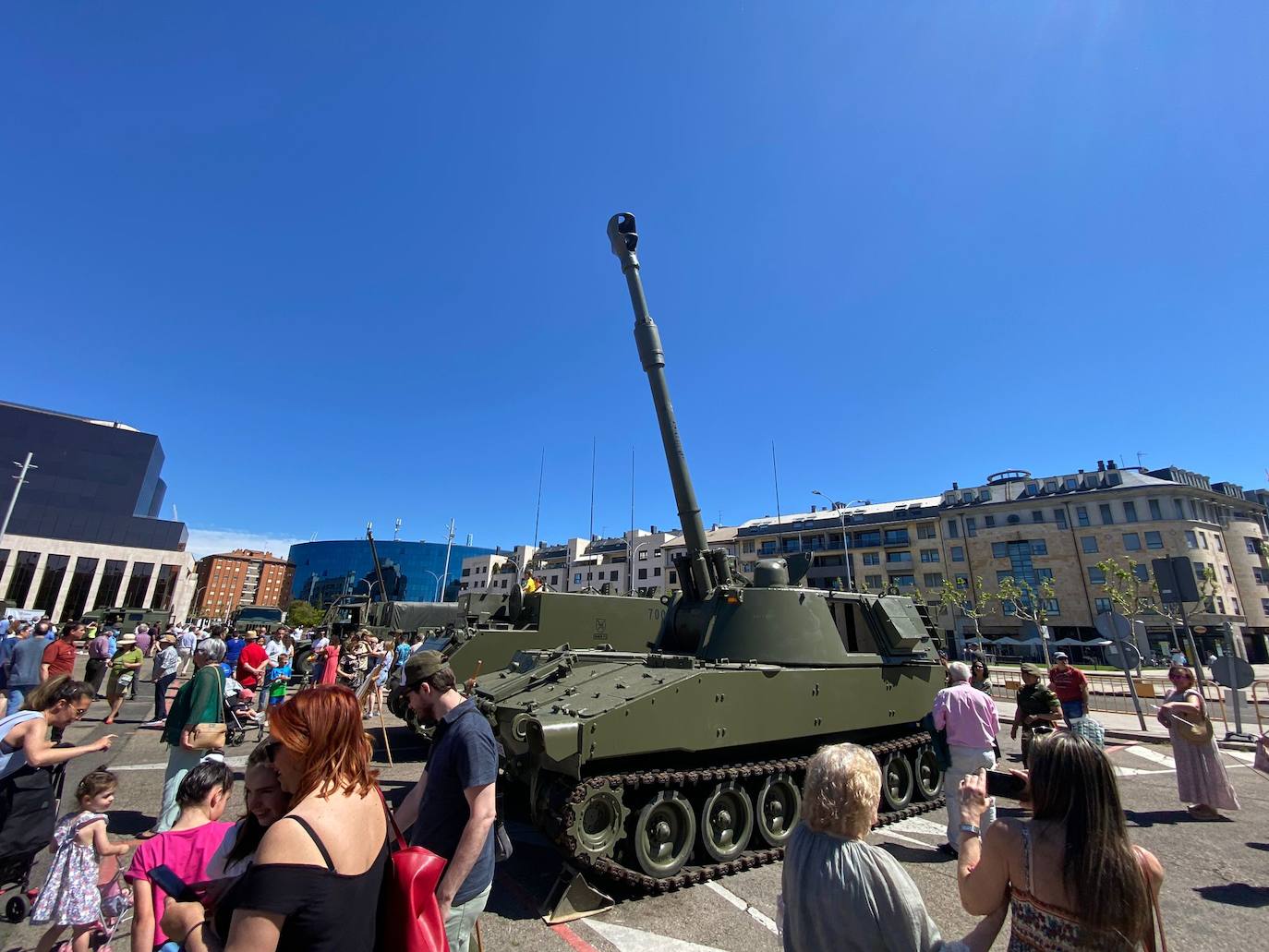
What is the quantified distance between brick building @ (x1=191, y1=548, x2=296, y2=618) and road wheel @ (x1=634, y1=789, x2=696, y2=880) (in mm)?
147914

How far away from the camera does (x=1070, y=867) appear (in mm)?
1838

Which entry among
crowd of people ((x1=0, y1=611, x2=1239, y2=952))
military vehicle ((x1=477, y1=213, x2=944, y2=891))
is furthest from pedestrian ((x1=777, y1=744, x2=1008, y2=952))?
military vehicle ((x1=477, y1=213, x2=944, y2=891))

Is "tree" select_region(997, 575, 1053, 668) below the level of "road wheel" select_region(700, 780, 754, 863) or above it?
above

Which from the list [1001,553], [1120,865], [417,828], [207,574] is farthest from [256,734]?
[207,574]

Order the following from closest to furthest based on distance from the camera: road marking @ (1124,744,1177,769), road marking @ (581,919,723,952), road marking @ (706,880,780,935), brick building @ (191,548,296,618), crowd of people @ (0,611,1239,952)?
crowd of people @ (0,611,1239,952)
road marking @ (581,919,723,952)
road marking @ (706,880,780,935)
road marking @ (1124,744,1177,769)
brick building @ (191,548,296,618)

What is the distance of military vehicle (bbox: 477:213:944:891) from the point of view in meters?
4.81

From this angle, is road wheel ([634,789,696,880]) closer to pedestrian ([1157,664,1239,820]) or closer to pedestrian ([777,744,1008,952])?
pedestrian ([777,744,1008,952])

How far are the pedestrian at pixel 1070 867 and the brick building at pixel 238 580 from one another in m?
151

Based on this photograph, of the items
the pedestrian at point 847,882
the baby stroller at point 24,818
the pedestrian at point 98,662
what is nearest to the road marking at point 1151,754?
the pedestrian at point 847,882

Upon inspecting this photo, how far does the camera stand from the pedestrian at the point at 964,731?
18.1ft

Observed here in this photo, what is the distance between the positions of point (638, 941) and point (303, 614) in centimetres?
8062

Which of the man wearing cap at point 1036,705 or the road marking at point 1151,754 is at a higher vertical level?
the man wearing cap at point 1036,705

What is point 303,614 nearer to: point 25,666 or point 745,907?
point 25,666

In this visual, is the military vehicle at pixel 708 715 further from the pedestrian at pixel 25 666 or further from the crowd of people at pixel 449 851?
the pedestrian at pixel 25 666
